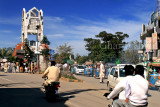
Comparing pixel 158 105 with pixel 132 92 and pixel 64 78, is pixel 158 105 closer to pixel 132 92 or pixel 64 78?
pixel 132 92

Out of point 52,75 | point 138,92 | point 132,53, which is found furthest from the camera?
point 132,53

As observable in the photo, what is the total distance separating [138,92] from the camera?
4070mm

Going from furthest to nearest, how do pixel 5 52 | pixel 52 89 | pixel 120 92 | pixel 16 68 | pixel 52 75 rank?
pixel 5 52 < pixel 16 68 < pixel 52 75 < pixel 52 89 < pixel 120 92

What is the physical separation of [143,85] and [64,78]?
55.4ft

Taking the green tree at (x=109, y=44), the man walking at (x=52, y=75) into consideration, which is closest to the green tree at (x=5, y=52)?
the green tree at (x=109, y=44)

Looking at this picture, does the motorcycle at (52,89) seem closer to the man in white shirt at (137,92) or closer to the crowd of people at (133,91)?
the crowd of people at (133,91)

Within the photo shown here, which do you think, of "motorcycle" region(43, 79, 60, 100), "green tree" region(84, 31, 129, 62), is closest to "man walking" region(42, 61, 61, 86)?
"motorcycle" region(43, 79, 60, 100)

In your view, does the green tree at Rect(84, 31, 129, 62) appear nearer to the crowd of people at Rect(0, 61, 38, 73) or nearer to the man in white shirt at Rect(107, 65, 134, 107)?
the crowd of people at Rect(0, 61, 38, 73)

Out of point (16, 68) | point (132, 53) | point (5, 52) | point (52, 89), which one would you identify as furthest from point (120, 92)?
point (5, 52)

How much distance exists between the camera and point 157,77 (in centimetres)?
1490

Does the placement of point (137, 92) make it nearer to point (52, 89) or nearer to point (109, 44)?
point (52, 89)

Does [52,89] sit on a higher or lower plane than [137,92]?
lower

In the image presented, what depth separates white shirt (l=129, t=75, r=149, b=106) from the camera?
4.06 m

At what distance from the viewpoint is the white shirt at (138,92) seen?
406 cm
